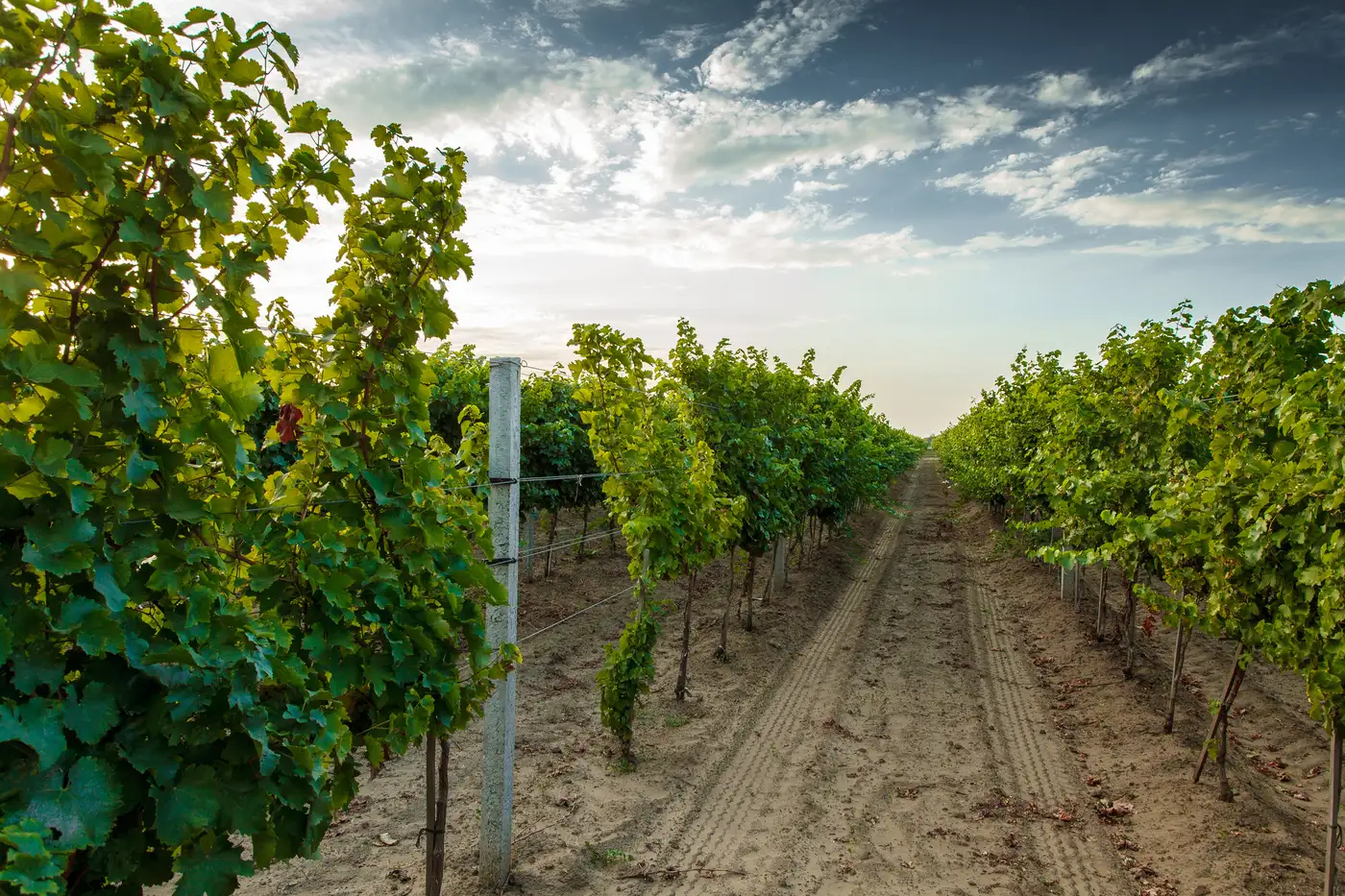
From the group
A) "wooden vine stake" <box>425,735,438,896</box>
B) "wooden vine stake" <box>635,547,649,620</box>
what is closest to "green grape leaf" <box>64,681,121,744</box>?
"wooden vine stake" <box>425,735,438,896</box>

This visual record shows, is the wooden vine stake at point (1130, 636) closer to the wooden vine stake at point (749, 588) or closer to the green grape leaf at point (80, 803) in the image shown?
the wooden vine stake at point (749, 588)

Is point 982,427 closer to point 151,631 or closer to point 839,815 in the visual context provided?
point 839,815

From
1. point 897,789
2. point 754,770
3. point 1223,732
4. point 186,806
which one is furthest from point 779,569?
point 186,806

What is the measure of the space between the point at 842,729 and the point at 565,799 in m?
3.42

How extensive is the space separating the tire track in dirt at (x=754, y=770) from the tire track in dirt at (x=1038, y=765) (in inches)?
85.0

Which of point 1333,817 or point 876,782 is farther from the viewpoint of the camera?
point 876,782

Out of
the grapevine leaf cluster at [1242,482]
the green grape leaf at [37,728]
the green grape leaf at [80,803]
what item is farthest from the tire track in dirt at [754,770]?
the green grape leaf at [37,728]

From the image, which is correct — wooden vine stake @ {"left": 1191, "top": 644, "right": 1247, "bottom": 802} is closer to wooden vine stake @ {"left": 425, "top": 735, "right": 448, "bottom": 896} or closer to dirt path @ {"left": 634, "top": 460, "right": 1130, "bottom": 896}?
dirt path @ {"left": 634, "top": 460, "right": 1130, "bottom": 896}

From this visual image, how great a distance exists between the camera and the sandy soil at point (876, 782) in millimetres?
5531

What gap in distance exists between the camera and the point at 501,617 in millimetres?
5035

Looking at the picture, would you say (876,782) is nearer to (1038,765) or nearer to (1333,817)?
(1038,765)

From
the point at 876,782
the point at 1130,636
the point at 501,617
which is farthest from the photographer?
the point at 1130,636

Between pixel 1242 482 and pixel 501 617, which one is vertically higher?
pixel 1242 482

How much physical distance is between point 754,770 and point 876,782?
118 centimetres
